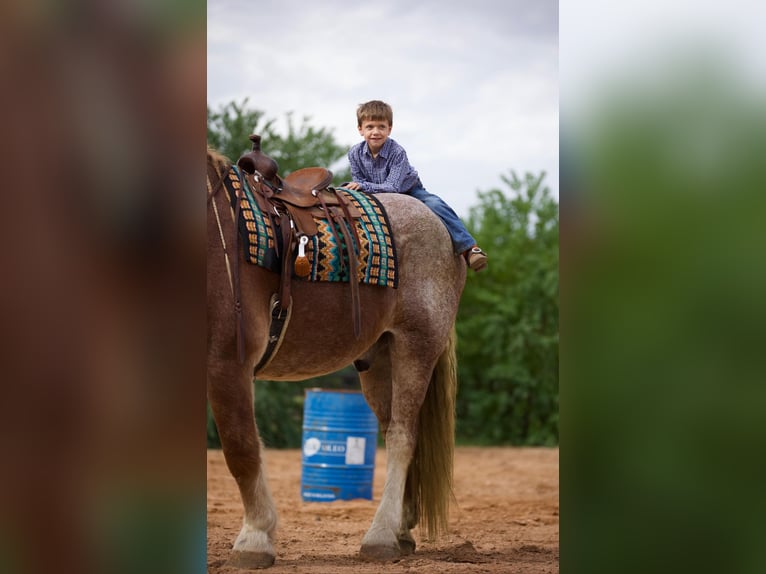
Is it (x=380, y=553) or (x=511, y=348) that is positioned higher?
(x=511, y=348)

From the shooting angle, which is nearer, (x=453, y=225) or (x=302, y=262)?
(x=302, y=262)

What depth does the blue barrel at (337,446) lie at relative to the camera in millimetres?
6297

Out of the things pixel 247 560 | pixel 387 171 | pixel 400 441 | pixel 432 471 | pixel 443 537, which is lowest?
pixel 443 537

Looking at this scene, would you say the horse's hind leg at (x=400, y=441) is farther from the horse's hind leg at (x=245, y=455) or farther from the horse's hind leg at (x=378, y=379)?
the horse's hind leg at (x=245, y=455)

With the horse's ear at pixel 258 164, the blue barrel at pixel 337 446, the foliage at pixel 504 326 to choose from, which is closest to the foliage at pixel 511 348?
the foliage at pixel 504 326

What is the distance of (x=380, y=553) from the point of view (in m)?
3.89

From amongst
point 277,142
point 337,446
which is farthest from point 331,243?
point 277,142

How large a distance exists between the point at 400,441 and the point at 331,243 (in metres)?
1.12

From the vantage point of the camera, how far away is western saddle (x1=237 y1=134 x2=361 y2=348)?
11.7 ft

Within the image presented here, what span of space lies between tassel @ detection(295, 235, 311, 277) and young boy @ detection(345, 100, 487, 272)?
3.03 feet
